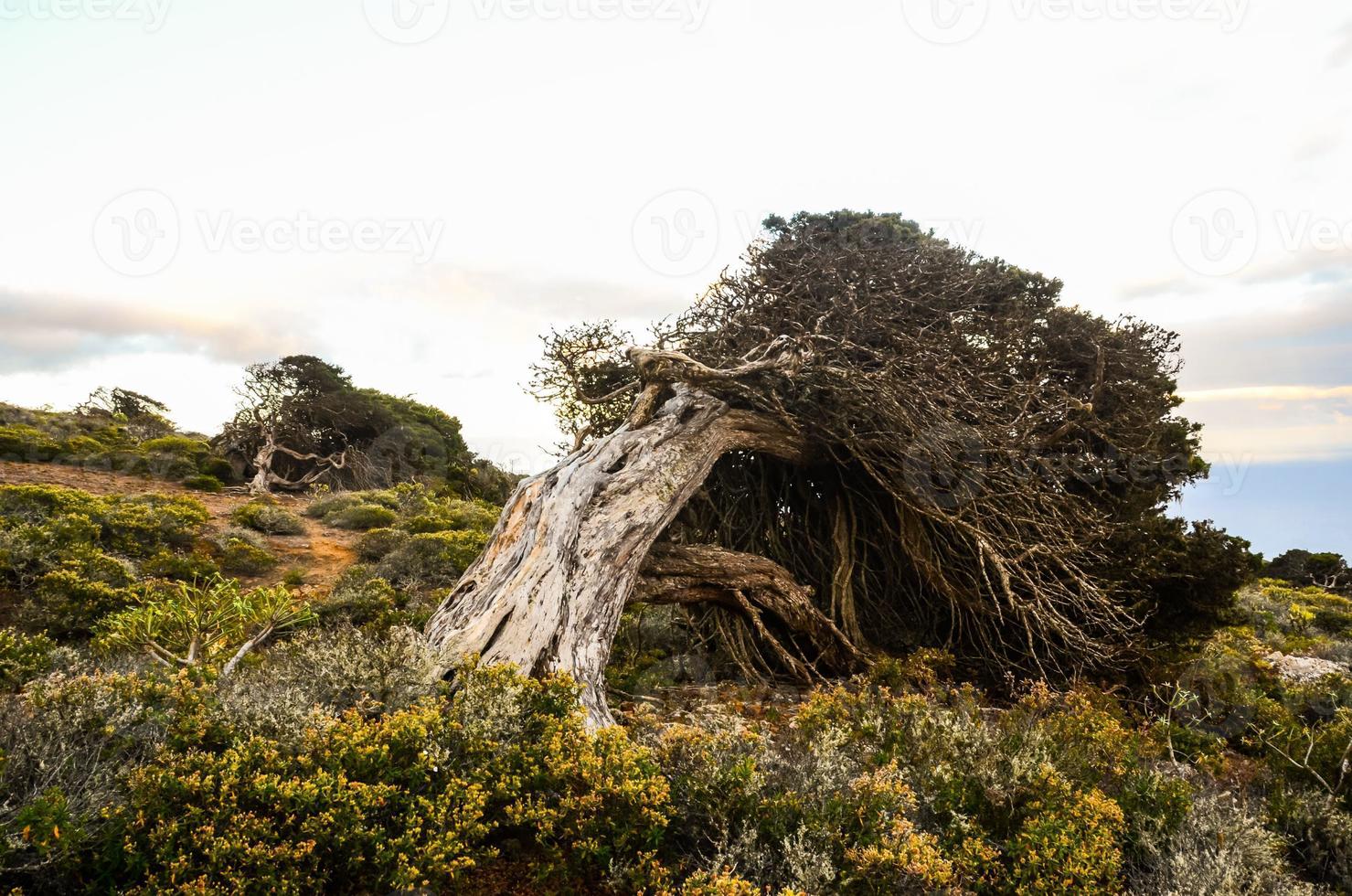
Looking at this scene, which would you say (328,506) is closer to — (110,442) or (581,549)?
(110,442)

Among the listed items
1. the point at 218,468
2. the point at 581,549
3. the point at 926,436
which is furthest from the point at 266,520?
the point at 926,436

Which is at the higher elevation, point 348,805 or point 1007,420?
point 1007,420

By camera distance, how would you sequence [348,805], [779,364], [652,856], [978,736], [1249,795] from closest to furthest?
[348,805] → [652,856] → [978,736] → [1249,795] → [779,364]

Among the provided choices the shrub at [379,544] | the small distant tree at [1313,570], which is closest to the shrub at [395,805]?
the shrub at [379,544]

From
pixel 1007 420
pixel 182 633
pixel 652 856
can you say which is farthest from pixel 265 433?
pixel 652 856

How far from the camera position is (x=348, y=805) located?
2598 mm

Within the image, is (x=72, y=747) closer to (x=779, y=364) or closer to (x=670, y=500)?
(x=670, y=500)

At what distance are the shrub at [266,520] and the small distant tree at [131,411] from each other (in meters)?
16.3

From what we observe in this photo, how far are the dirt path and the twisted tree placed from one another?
583 centimetres

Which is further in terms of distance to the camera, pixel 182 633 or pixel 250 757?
pixel 182 633

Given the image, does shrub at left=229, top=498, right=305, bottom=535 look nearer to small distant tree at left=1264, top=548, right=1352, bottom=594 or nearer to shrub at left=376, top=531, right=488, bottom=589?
shrub at left=376, top=531, right=488, bottom=589

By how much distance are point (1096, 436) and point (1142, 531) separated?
1730mm

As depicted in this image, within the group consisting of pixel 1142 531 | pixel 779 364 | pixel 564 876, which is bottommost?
pixel 564 876

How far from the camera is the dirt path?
11.8 meters
